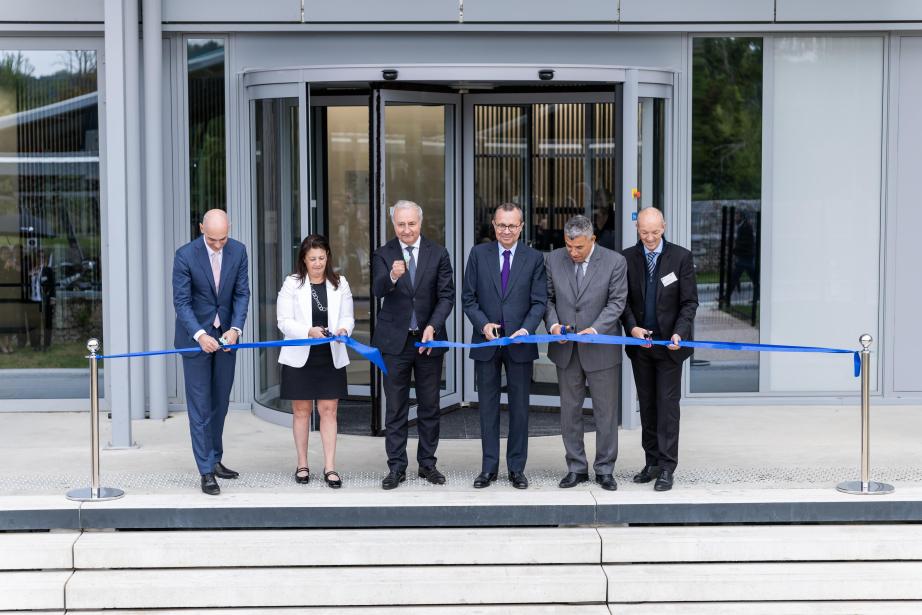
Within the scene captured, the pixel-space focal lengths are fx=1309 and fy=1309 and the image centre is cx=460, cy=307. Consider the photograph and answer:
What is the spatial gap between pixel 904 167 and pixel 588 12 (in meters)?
2.82

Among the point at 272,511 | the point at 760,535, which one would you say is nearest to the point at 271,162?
the point at 272,511

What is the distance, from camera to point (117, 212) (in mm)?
8734

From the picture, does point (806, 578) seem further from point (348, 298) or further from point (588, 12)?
point (588, 12)

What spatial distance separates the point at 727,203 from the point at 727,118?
67cm

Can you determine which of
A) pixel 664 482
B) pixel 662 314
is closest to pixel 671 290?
pixel 662 314

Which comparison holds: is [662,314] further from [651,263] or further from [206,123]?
[206,123]

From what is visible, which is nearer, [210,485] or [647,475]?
[210,485]

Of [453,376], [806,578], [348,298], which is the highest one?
[348,298]

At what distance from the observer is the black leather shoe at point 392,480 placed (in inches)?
296

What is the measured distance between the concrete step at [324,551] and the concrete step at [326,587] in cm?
6

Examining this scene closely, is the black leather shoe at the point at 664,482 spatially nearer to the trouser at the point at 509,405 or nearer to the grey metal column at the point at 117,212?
the trouser at the point at 509,405

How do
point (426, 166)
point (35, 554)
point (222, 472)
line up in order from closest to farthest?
point (35, 554)
point (222, 472)
point (426, 166)

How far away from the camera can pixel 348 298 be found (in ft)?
25.3

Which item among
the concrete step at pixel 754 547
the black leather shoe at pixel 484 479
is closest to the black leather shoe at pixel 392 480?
the black leather shoe at pixel 484 479
